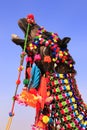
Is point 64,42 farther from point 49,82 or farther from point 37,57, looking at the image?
point 49,82

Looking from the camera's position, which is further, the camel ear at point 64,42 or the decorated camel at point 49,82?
the camel ear at point 64,42

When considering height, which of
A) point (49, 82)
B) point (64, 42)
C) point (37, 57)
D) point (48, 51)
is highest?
point (64, 42)

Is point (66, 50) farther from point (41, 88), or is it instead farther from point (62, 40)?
point (41, 88)

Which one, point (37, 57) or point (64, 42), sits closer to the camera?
point (37, 57)

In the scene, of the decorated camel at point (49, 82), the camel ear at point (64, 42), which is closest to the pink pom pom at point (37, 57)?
the decorated camel at point (49, 82)

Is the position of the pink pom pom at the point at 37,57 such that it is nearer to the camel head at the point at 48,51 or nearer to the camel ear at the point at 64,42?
the camel head at the point at 48,51

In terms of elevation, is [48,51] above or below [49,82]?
above

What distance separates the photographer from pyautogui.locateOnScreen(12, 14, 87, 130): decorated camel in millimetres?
4992

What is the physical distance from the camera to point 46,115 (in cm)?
510

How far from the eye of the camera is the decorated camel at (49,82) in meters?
4.99

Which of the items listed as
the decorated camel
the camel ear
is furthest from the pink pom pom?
the camel ear

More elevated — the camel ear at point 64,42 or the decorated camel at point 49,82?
the camel ear at point 64,42

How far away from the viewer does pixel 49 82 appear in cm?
516

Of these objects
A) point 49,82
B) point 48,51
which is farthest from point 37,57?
point 49,82
